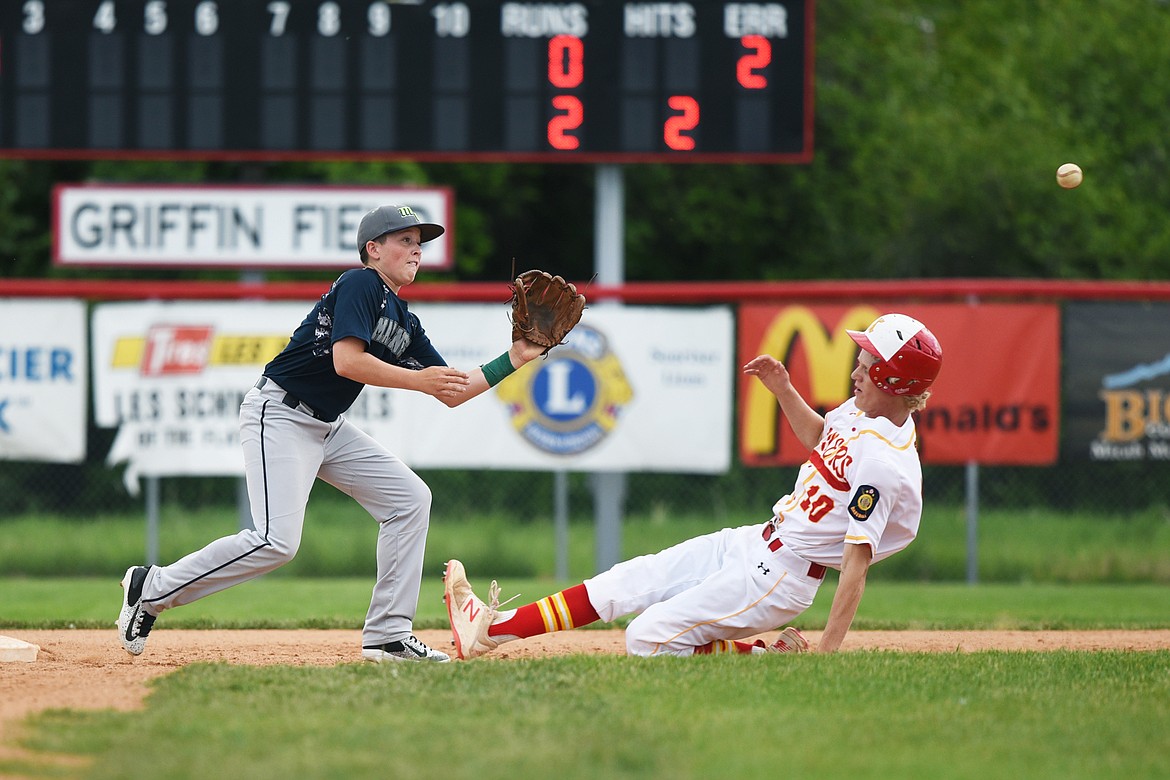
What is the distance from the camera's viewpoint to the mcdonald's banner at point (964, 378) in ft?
31.9

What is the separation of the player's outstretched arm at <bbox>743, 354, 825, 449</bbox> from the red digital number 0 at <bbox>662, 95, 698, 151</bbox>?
4.94m

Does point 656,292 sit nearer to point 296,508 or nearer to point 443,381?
point 443,381

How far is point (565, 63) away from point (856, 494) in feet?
19.8

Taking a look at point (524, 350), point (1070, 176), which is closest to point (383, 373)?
point (524, 350)

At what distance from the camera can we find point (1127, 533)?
1041 centimetres

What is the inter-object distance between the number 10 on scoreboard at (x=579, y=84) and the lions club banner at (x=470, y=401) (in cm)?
144

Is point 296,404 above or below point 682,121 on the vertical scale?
below

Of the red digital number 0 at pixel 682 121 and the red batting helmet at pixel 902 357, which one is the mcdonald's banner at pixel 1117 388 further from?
the red batting helmet at pixel 902 357

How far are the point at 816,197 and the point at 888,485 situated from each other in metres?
18.1

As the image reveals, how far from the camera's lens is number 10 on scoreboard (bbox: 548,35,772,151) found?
10.4 m

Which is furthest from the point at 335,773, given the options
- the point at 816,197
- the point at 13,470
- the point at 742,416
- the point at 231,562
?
the point at 816,197

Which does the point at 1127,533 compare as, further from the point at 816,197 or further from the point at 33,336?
the point at 816,197

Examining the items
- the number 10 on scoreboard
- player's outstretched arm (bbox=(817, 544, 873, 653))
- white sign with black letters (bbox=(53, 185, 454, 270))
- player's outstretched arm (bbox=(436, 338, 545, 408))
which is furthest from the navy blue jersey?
white sign with black letters (bbox=(53, 185, 454, 270))

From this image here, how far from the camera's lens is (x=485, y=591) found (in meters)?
9.27
